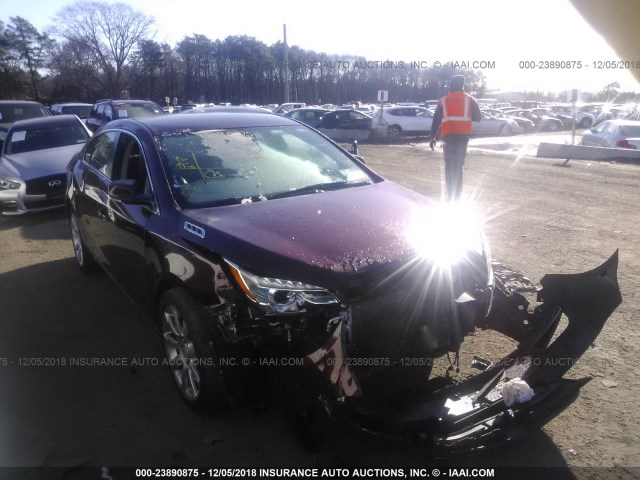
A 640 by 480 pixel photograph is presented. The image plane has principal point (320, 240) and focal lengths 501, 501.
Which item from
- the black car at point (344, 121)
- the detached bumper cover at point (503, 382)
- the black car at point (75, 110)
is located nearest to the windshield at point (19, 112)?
A: the black car at point (75, 110)

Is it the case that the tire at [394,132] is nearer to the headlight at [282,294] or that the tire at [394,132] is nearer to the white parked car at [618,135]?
the white parked car at [618,135]

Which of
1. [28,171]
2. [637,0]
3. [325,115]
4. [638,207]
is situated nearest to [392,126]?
[325,115]

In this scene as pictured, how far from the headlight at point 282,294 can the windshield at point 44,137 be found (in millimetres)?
7961

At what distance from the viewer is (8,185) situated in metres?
7.81

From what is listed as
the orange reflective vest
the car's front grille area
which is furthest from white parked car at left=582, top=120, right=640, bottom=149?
the car's front grille area

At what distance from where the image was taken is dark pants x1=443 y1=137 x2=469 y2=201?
24.9 feet

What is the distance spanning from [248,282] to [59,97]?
2074 inches

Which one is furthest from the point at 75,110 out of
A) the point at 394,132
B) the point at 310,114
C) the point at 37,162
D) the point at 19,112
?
the point at 394,132

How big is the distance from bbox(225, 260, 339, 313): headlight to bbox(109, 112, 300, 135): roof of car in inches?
73.1

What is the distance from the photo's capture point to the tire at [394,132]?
2300 centimetres

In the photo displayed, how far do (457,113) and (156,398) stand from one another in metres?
6.15

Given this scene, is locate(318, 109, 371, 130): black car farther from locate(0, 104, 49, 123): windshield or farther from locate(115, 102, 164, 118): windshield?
locate(0, 104, 49, 123): windshield

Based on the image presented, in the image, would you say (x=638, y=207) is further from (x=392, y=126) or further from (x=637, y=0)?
(x=392, y=126)

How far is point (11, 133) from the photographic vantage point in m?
9.07
